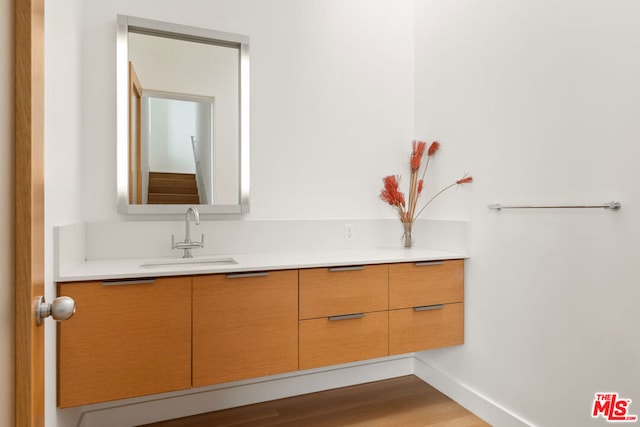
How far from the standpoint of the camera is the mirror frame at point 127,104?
2.09 m

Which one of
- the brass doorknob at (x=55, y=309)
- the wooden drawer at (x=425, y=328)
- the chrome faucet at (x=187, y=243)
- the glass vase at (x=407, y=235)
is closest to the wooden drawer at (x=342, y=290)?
the wooden drawer at (x=425, y=328)

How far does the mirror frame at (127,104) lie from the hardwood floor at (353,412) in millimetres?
1097

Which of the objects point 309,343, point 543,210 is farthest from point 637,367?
point 309,343

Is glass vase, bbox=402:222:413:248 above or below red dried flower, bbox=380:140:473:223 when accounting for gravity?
below

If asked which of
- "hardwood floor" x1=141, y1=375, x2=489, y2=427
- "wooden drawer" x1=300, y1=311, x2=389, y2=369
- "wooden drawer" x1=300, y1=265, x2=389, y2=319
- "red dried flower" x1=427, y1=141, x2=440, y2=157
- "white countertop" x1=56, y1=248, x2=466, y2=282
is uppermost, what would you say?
"red dried flower" x1=427, y1=141, x2=440, y2=157

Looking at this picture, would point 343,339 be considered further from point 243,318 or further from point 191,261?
point 191,261

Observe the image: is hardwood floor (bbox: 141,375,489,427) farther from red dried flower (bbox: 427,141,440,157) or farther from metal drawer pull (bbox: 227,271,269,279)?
red dried flower (bbox: 427,141,440,157)

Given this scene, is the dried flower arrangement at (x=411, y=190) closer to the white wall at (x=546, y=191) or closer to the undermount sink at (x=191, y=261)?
the white wall at (x=546, y=191)

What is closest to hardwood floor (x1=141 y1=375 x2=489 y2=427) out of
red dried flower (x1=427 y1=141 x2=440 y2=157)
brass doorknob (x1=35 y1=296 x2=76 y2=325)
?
red dried flower (x1=427 y1=141 x2=440 y2=157)

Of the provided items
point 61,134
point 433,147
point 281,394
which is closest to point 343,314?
point 281,394

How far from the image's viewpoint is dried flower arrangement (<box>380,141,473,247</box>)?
2.55 m

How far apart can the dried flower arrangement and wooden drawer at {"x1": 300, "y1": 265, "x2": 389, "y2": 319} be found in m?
0.60

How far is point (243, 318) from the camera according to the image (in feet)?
5.90

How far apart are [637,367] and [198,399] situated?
1.99 m
